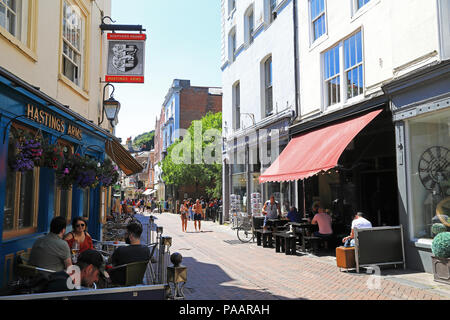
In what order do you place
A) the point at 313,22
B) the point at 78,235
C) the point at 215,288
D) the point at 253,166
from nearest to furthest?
1. the point at 78,235
2. the point at 215,288
3. the point at 313,22
4. the point at 253,166

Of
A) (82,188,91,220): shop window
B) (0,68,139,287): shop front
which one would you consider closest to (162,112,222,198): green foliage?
(82,188,91,220): shop window

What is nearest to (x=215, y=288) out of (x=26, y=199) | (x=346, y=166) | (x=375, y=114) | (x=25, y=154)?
(x=26, y=199)

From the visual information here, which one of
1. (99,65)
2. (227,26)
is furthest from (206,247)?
(227,26)

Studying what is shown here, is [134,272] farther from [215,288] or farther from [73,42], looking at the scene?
[73,42]

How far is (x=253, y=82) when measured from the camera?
1920cm

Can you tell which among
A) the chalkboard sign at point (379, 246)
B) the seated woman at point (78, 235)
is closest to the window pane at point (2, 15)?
the seated woman at point (78, 235)

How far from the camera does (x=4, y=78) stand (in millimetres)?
5168

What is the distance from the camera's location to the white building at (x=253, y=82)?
618 inches

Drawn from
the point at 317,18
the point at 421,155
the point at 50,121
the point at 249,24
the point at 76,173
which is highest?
the point at 249,24

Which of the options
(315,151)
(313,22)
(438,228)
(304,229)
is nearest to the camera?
(438,228)

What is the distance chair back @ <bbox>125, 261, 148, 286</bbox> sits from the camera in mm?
4719

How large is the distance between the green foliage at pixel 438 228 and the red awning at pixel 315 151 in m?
2.61

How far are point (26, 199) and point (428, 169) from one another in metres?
8.80
